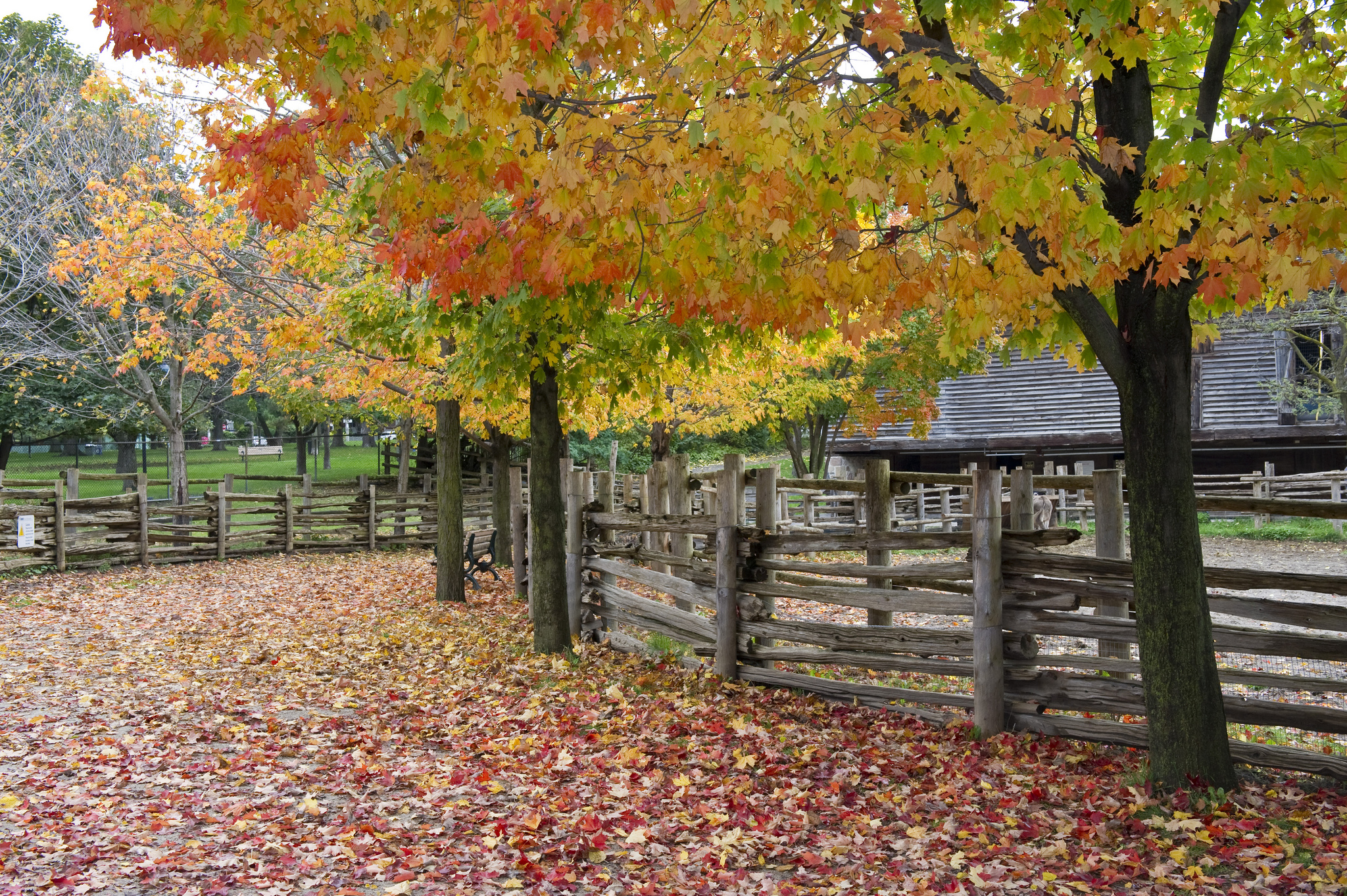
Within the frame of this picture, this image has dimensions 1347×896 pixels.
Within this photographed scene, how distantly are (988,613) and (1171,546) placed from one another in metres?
1.74

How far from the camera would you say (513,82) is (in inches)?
174

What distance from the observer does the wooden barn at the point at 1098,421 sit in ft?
83.9

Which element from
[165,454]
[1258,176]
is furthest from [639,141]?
[165,454]

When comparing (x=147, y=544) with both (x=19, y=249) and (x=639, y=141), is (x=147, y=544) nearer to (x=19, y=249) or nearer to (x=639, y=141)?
(x=19, y=249)

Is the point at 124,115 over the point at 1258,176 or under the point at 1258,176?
over

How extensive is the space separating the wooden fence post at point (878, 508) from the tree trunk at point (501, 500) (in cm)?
970

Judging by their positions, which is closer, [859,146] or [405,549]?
[859,146]

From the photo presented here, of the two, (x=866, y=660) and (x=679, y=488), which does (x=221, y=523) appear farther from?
(x=866, y=660)

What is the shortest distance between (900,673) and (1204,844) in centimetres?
454

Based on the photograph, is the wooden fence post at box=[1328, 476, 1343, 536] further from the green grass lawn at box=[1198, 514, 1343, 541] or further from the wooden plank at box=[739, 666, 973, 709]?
the wooden plank at box=[739, 666, 973, 709]

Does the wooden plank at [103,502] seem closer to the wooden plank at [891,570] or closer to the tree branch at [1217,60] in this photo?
the wooden plank at [891,570]

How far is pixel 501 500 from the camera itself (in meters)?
17.5

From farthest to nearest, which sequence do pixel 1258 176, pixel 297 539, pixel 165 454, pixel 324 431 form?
pixel 324 431 < pixel 165 454 < pixel 297 539 < pixel 1258 176

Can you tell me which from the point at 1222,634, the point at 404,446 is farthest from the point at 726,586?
the point at 404,446
